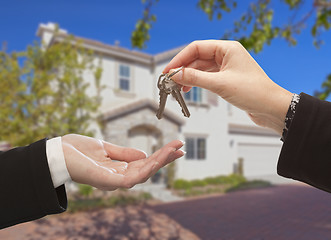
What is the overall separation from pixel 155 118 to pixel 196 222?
684 centimetres

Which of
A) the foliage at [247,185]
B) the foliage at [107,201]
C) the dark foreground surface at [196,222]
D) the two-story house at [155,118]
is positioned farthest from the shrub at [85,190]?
the foliage at [247,185]

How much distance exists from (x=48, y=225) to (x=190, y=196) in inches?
258

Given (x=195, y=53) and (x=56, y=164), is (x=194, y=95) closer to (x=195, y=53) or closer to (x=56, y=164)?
(x=195, y=53)

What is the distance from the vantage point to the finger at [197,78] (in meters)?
1.76

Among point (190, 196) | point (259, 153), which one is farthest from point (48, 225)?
point (259, 153)

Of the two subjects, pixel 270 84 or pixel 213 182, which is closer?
pixel 270 84

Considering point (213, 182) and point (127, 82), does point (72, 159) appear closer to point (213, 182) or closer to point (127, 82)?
point (127, 82)

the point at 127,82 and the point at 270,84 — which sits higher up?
the point at 127,82

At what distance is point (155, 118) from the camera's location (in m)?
14.1

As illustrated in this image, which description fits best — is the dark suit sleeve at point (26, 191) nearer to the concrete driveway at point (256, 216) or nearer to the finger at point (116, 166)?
the finger at point (116, 166)

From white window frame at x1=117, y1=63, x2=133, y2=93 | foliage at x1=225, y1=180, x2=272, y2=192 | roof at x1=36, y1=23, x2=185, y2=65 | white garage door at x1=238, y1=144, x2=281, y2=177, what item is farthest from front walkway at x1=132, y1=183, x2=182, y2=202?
white garage door at x1=238, y1=144, x2=281, y2=177

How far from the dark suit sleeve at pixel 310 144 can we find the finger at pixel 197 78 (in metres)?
0.54

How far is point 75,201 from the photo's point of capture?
10.4m

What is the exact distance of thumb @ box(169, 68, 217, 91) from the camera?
1771 mm
